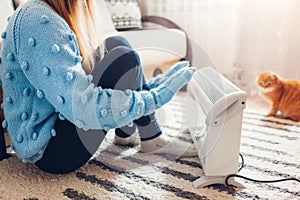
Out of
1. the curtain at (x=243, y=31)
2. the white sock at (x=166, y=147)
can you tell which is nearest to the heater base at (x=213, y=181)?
the white sock at (x=166, y=147)

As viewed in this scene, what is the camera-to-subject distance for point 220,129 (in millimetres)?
827

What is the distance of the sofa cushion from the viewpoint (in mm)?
2018

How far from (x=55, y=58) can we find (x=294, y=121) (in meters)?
1.19

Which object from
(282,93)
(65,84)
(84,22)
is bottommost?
(282,93)

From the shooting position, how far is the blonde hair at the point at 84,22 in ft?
2.51

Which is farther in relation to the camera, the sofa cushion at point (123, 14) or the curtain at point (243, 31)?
the sofa cushion at point (123, 14)

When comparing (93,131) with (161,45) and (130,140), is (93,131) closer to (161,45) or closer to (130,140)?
(130,140)

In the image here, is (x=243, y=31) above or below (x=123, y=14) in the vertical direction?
below

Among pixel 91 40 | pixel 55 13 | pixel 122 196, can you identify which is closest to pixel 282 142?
pixel 122 196

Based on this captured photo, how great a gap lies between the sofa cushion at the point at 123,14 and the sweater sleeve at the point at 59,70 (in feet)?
4.36

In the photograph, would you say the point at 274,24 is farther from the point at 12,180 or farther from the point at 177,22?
the point at 12,180

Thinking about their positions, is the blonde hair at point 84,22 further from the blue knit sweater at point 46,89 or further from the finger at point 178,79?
the finger at point 178,79

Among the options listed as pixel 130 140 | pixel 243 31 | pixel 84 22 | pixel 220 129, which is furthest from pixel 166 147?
pixel 243 31

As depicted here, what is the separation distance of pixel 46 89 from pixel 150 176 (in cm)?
42
